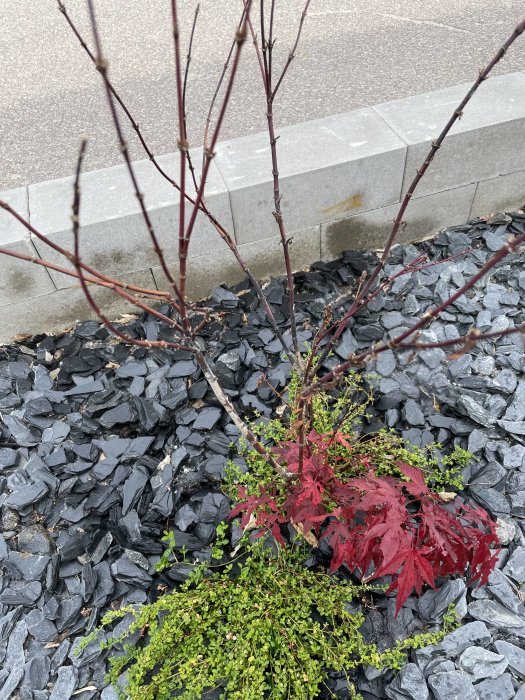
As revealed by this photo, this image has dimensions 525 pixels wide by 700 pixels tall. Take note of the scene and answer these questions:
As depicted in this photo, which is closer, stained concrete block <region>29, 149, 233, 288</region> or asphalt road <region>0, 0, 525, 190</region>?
stained concrete block <region>29, 149, 233, 288</region>

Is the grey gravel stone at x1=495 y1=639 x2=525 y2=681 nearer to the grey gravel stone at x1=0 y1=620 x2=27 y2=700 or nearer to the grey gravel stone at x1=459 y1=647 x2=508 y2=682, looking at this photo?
the grey gravel stone at x1=459 y1=647 x2=508 y2=682

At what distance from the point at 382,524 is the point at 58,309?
198 centimetres

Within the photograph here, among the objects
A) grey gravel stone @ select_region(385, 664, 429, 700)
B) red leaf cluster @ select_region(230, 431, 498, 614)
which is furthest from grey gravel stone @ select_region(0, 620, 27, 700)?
grey gravel stone @ select_region(385, 664, 429, 700)

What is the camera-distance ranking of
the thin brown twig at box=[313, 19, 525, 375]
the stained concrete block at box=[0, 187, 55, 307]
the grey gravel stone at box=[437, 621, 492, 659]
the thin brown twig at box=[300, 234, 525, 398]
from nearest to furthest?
Answer: the thin brown twig at box=[300, 234, 525, 398], the thin brown twig at box=[313, 19, 525, 375], the grey gravel stone at box=[437, 621, 492, 659], the stained concrete block at box=[0, 187, 55, 307]

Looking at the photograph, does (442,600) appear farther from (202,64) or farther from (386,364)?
(202,64)

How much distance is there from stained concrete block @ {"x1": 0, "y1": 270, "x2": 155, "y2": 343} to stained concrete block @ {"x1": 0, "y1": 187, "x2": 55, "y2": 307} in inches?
2.0

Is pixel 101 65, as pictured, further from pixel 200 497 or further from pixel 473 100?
pixel 473 100

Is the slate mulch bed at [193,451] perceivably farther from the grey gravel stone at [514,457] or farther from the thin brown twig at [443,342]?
the thin brown twig at [443,342]

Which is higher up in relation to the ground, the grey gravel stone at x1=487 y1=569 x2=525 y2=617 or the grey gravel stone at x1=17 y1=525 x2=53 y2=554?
the grey gravel stone at x1=487 y1=569 x2=525 y2=617

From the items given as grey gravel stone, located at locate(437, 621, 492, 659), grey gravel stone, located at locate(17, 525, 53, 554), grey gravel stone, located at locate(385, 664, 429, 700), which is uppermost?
grey gravel stone, located at locate(437, 621, 492, 659)

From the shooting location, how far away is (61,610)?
187cm

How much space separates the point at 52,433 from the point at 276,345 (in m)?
1.09

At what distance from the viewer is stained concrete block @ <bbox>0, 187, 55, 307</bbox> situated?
7.73 ft

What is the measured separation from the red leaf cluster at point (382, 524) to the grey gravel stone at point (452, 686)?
0.29m
